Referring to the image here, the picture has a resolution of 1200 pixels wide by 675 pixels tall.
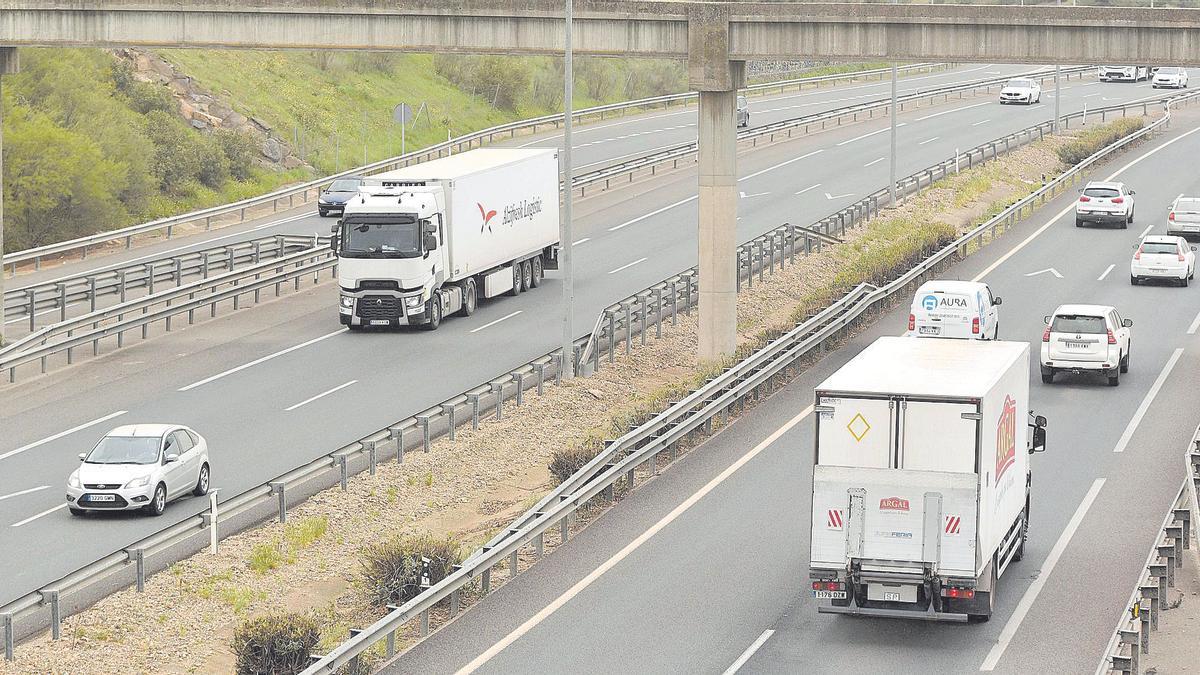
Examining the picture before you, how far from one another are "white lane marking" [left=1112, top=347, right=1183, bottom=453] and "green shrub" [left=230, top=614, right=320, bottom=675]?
15865 millimetres

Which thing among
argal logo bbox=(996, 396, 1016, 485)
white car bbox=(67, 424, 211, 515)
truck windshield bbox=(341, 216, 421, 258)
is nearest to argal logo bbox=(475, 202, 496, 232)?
truck windshield bbox=(341, 216, 421, 258)

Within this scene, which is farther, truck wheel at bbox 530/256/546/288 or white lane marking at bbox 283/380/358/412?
truck wheel at bbox 530/256/546/288

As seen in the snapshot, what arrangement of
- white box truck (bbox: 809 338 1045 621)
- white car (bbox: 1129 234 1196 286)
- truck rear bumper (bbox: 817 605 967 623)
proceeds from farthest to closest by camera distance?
white car (bbox: 1129 234 1196 286)
truck rear bumper (bbox: 817 605 967 623)
white box truck (bbox: 809 338 1045 621)

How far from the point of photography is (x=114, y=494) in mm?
26391

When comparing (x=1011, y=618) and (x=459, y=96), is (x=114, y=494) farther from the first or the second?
(x=459, y=96)

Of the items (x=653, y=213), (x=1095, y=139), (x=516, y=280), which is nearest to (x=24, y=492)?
(x=516, y=280)

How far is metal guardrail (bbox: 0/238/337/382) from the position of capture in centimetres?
3778

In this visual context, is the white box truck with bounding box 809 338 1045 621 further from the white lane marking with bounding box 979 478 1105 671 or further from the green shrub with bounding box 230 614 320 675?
the green shrub with bounding box 230 614 320 675

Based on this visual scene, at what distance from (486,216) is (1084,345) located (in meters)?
16.9

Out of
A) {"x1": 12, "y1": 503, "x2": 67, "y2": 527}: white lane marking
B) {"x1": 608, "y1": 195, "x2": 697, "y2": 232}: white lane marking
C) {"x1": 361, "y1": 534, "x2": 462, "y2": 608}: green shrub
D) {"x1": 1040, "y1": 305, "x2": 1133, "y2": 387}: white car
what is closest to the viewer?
{"x1": 361, "y1": 534, "x2": 462, "y2": 608}: green shrub

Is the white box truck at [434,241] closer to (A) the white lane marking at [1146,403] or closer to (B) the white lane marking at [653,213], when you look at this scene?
(B) the white lane marking at [653,213]

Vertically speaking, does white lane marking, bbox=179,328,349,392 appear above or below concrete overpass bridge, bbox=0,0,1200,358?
below

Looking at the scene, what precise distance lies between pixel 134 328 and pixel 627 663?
26.3 metres

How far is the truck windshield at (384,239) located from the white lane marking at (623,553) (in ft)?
43.3
